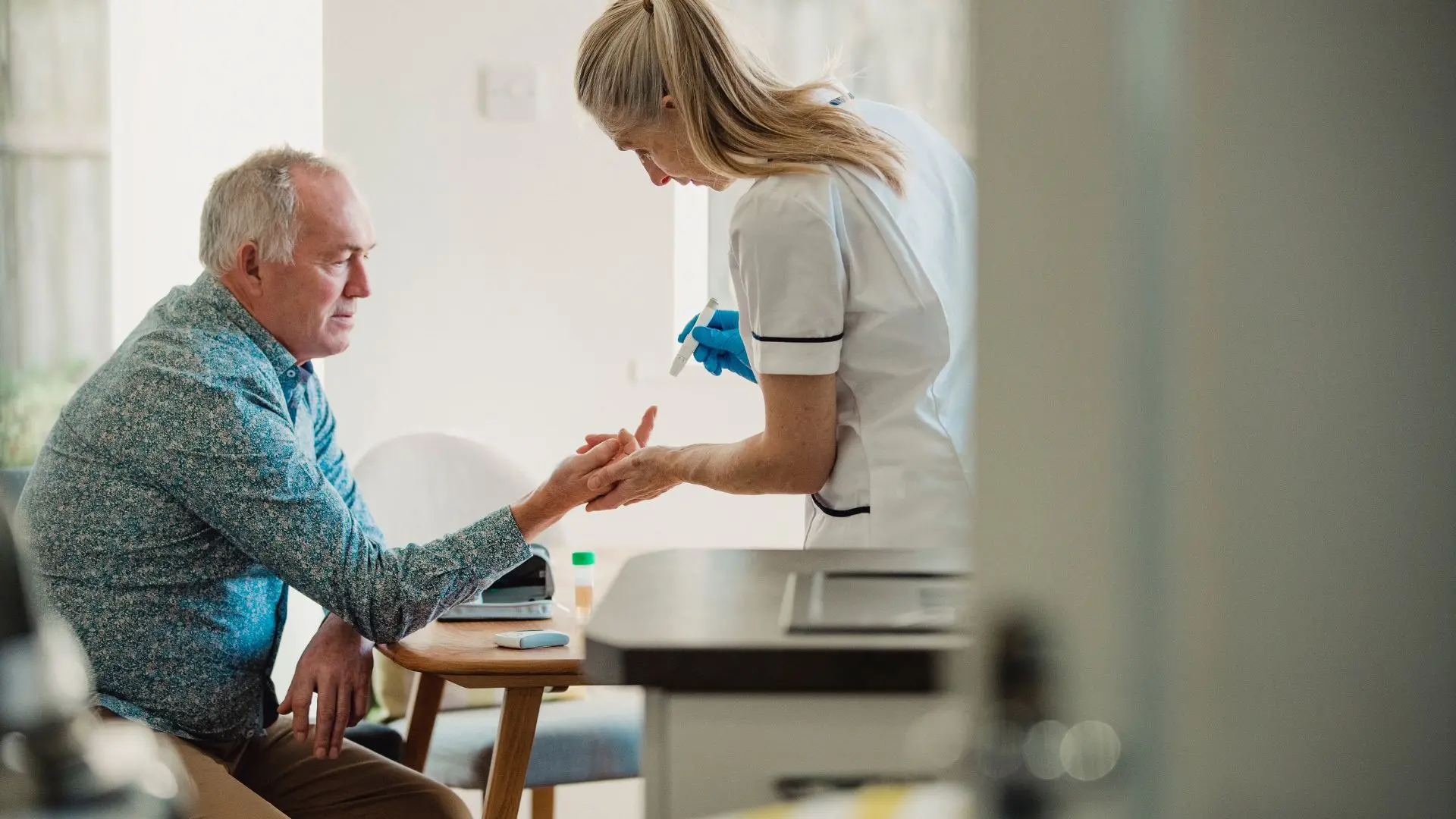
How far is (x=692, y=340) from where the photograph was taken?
1918 mm

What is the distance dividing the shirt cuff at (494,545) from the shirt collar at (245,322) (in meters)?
0.33

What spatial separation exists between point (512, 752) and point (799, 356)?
2.37 ft

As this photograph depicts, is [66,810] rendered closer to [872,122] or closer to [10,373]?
[10,373]

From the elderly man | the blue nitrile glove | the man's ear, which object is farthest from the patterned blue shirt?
the blue nitrile glove

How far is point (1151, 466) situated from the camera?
0.27 meters

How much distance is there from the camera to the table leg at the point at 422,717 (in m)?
2.11

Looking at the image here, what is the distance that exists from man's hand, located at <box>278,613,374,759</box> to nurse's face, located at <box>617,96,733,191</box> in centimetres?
72

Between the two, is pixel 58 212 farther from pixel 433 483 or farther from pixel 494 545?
pixel 494 545

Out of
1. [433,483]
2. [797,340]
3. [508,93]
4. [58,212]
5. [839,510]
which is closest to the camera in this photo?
[797,340]

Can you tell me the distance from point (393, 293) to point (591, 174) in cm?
59

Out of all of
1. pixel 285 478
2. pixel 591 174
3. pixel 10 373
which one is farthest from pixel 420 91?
pixel 10 373

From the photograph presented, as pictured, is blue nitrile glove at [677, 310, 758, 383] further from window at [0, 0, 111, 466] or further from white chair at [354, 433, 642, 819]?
window at [0, 0, 111, 466]

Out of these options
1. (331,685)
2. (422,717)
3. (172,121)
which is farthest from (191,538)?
(172,121)

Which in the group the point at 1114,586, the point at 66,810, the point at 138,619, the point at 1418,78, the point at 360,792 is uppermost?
the point at 1418,78
